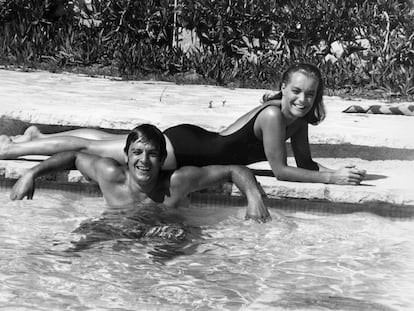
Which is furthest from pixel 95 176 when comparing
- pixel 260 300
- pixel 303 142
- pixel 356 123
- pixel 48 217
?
pixel 356 123

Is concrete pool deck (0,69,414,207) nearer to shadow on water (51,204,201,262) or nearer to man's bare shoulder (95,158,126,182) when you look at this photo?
man's bare shoulder (95,158,126,182)

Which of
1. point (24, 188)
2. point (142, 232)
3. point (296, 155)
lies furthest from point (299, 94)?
point (24, 188)

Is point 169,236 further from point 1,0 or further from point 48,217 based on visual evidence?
point 1,0

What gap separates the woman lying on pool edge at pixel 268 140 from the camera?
616 cm

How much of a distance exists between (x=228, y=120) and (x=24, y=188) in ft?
7.60

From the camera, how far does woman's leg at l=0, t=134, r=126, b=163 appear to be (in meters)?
6.37

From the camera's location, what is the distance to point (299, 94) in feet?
20.2

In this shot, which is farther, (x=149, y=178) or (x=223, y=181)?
(x=223, y=181)

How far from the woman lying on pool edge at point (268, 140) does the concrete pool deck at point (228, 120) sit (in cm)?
11

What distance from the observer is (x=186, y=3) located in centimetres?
1172

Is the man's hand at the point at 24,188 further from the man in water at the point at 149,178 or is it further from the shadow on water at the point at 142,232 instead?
the shadow on water at the point at 142,232

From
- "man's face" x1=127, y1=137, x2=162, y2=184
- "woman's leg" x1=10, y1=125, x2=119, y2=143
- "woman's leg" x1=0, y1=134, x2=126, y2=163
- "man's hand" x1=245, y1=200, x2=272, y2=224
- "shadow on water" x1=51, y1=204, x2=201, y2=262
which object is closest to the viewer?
"shadow on water" x1=51, y1=204, x2=201, y2=262

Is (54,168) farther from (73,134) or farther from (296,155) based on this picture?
(296,155)

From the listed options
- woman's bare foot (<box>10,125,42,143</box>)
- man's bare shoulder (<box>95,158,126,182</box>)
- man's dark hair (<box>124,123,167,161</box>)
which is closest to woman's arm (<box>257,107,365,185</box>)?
man's dark hair (<box>124,123,167,161</box>)
